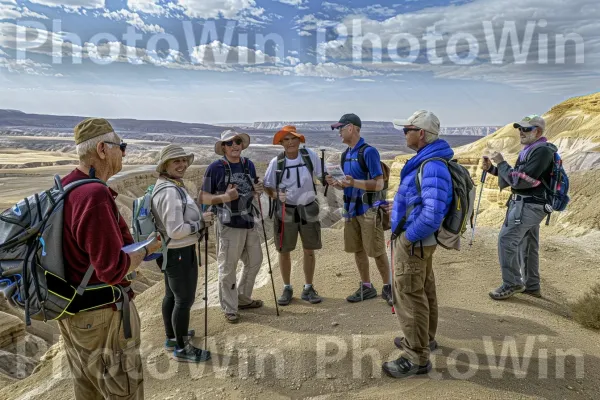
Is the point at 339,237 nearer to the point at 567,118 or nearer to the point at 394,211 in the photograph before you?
the point at 394,211

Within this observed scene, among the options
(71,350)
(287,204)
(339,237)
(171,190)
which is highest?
(171,190)

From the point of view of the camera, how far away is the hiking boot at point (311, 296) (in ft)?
17.5

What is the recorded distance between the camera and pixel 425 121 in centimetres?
328

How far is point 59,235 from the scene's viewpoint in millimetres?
2092

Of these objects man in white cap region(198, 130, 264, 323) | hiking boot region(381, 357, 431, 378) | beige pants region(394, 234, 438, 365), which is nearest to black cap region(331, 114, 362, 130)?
man in white cap region(198, 130, 264, 323)

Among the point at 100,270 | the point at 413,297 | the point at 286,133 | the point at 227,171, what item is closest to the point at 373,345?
the point at 413,297

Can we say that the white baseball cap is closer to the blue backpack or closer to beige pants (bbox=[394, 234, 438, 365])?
beige pants (bbox=[394, 234, 438, 365])

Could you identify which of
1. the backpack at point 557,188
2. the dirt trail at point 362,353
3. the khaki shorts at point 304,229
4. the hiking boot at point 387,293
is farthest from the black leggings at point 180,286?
the backpack at point 557,188

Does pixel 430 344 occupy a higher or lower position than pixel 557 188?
lower

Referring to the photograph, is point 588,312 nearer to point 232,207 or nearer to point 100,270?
point 232,207

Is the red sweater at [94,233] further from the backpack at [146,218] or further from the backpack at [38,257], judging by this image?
the backpack at [146,218]

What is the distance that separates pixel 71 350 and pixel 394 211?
2.72 m

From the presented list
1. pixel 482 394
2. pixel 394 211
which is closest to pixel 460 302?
pixel 482 394

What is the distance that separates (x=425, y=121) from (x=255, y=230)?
267 centimetres
